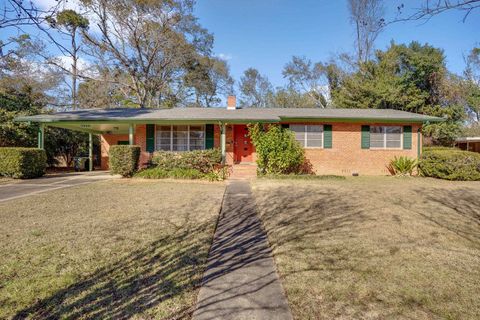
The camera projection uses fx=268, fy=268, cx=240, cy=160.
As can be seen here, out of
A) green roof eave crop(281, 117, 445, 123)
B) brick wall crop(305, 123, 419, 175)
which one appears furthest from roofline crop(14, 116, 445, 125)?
brick wall crop(305, 123, 419, 175)

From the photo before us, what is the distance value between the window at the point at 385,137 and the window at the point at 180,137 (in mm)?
9334

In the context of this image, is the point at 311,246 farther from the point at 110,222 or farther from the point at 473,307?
the point at 110,222

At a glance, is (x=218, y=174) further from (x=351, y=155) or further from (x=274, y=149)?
(x=351, y=155)

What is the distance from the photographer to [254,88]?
3838 centimetres

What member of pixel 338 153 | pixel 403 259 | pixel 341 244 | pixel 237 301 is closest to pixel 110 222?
pixel 237 301

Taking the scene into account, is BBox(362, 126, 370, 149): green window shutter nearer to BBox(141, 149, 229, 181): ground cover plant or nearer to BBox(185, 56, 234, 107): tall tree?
BBox(141, 149, 229, 181): ground cover plant

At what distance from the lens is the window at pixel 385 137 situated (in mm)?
14586

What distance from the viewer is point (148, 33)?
73.9 ft

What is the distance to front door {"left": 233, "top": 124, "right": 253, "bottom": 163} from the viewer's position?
49.7 ft

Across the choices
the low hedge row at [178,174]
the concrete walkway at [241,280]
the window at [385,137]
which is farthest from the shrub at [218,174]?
the window at [385,137]

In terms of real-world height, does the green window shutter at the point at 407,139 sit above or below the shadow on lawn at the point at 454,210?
above

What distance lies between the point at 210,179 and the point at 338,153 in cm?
713

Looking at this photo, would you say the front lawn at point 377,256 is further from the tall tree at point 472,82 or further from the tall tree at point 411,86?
the tall tree at point 472,82

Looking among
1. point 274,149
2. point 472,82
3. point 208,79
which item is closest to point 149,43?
point 208,79
